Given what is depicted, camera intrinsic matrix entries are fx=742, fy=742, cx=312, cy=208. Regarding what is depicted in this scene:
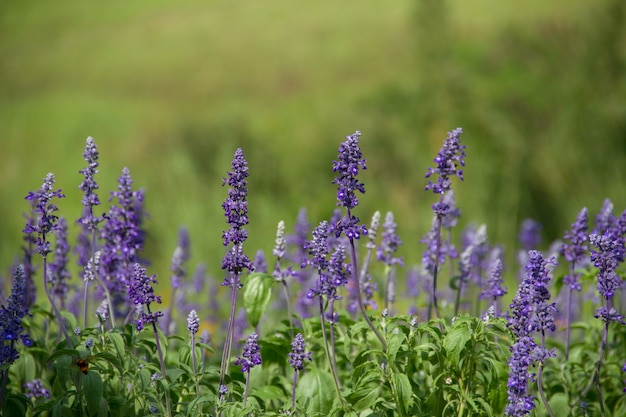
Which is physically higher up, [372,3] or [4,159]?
[372,3]

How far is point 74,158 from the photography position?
13414mm

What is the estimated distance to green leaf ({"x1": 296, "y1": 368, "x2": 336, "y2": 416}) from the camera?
11.9ft

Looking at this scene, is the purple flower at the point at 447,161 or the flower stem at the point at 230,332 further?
the purple flower at the point at 447,161

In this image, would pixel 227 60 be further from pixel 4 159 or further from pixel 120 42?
pixel 4 159

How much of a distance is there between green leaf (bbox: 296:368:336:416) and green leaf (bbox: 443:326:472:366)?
0.72 metres

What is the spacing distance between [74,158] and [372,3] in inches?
261

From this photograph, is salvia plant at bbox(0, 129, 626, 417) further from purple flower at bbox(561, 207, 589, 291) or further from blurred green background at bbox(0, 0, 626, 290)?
blurred green background at bbox(0, 0, 626, 290)

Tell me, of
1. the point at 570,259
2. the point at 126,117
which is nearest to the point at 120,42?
the point at 126,117

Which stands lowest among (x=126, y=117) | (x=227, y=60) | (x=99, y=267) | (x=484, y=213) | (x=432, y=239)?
(x=99, y=267)

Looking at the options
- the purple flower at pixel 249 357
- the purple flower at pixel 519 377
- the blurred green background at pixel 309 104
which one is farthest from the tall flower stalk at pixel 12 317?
the blurred green background at pixel 309 104

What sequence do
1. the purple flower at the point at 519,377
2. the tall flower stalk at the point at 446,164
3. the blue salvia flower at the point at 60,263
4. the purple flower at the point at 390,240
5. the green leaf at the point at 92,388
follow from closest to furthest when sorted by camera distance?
1. the purple flower at the point at 519,377
2. the green leaf at the point at 92,388
3. the tall flower stalk at the point at 446,164
4. the purple flower at the point at 390,240
5. the blue salvia flower at the point at 60,263

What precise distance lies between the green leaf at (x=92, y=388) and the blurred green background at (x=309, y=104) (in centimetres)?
725

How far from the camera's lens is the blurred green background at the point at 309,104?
Answer: 1147 cm

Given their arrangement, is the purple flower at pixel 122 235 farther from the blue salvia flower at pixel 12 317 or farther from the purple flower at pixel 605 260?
the purple flower at pixel 605 260
